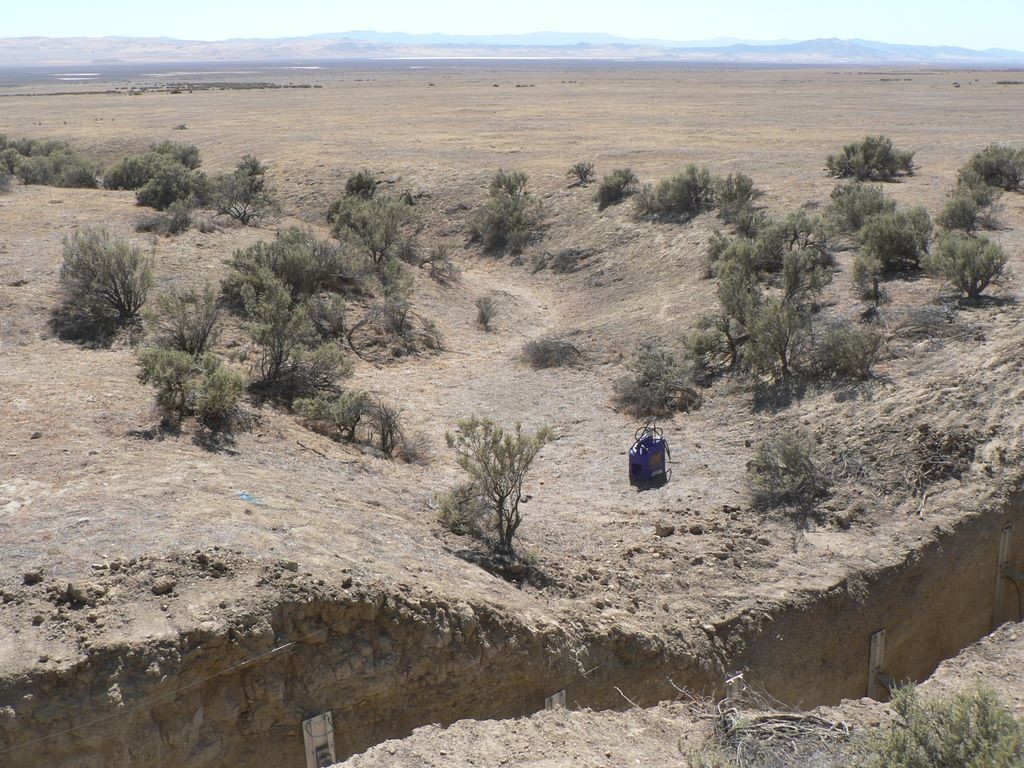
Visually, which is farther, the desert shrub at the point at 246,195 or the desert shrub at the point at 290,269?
the desert shrub at the point at 246,195

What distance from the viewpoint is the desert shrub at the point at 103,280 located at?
13227 millimetres

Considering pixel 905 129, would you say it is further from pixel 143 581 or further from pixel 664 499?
pixel 143 581

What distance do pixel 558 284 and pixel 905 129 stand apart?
894 inches

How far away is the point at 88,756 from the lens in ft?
17.7

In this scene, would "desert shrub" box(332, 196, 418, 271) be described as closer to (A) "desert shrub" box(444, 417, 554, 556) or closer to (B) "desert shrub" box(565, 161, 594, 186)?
(B) "desert shrub" box(565, 161, 594, 186)

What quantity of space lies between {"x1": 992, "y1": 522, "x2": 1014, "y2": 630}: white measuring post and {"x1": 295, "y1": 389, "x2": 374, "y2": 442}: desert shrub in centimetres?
745

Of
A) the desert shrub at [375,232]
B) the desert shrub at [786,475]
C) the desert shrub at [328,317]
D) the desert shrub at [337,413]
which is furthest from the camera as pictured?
the desert shrub at [375,232]

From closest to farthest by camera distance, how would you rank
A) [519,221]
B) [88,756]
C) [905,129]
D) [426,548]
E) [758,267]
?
[88,756]
[426,548]
[758,267]
[519,221]
[905,129]

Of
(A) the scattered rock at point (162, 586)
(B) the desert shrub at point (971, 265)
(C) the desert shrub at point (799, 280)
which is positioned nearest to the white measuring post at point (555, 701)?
(A) the scattered rock at point (162, 586)

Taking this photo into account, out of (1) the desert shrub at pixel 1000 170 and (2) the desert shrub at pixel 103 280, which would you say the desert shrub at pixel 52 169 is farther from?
(1) the desert shrub at pixel 1000 170

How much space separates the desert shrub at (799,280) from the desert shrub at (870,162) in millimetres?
8666

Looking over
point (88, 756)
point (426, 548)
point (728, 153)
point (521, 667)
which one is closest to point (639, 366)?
point (426, 548)

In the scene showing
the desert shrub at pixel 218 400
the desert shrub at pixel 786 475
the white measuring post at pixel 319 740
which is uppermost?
the desert shrub at pixel 218 400

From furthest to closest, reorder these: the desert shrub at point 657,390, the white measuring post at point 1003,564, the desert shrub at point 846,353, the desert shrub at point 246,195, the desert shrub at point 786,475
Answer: the desert shrub at point 246,195 → the desert shrub at point 657,390 → the desert shrub at point 846,353 → the desert shrub at point 786,475 → the white measuring post at point 1003,564
